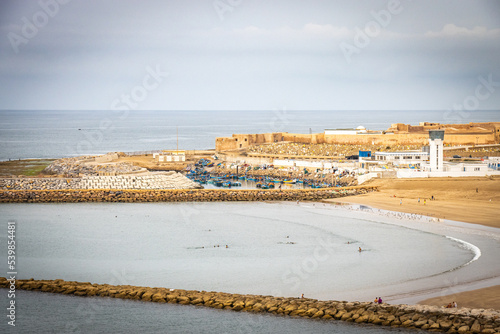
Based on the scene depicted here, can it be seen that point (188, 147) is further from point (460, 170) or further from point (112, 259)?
point (112, 259)

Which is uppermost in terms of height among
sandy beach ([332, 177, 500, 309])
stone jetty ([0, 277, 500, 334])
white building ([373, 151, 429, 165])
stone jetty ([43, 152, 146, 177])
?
white building ([373, 151, 429, 165])

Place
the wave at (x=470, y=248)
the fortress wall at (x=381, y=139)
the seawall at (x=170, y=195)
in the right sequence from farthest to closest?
the fortress wall at (x=381, y=139) → the seawall at (x=170, y=195) → the wave at (x=470, y=248)

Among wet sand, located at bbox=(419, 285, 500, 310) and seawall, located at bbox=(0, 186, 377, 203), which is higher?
seawall, located at bbox=(0, 186, 377, 203)

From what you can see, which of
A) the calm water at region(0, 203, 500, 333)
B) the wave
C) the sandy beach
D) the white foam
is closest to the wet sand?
the calm water at region(0, 203, 500, 333)

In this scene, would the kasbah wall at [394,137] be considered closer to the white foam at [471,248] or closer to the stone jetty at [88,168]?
the stone jetty at [88,168]

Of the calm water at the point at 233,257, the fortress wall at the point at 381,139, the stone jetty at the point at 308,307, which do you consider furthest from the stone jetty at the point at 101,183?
the stone jetty at the point at 308,307

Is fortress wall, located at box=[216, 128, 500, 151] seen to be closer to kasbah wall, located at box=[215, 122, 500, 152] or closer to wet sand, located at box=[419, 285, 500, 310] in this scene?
kasbah wall, located at box=[215, 122, 500, 152]

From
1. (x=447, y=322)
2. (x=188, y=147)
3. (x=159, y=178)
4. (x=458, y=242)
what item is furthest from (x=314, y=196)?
(x=188, y=147)
